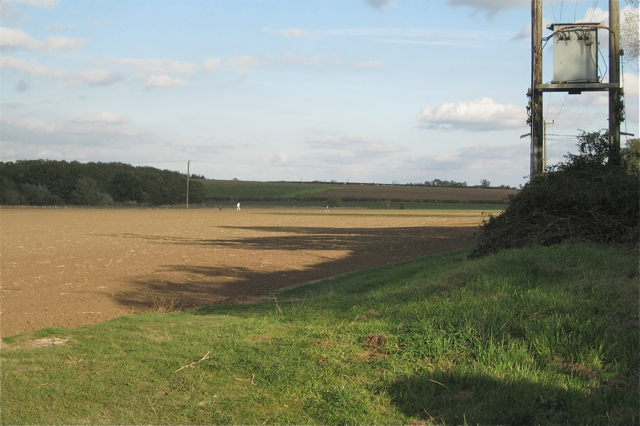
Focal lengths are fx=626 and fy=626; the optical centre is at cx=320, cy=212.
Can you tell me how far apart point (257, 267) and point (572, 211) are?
10781mm

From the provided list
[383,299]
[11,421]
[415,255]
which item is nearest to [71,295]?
[383,299]

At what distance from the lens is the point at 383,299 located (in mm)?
8945

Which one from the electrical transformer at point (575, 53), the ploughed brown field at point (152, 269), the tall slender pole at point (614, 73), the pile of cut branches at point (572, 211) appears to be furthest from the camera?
the electrical transformer at point (575, 53)

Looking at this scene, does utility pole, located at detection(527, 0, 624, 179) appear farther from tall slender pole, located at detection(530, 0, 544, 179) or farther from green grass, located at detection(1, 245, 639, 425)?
green grass, located at detection(1, 245, 639, 425)

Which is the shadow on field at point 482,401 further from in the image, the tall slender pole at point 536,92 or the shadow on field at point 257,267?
the tall slender pole at point 536,92

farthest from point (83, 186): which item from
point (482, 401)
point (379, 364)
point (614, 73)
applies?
A: point (482, 401)

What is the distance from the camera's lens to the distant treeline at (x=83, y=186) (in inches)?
4173

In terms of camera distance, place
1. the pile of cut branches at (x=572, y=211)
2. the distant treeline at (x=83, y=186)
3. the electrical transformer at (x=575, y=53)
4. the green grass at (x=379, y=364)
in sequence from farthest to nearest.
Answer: the distant treeline at (x=83, y=186) → the electrical transformer at (x=575, y=53) → the pile of cut branches at (x=572, y=211) → the green grass at (x=379, y=364)

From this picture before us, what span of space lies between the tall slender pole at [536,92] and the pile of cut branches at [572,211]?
1376 millimetres

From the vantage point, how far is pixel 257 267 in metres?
20.6

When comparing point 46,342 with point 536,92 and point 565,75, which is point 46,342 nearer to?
point 536,92

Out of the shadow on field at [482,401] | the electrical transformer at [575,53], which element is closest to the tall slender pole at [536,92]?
the electrical transformer at [575,53]

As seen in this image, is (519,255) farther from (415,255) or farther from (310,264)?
(415,255)

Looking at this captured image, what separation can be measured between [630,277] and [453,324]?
290cm
